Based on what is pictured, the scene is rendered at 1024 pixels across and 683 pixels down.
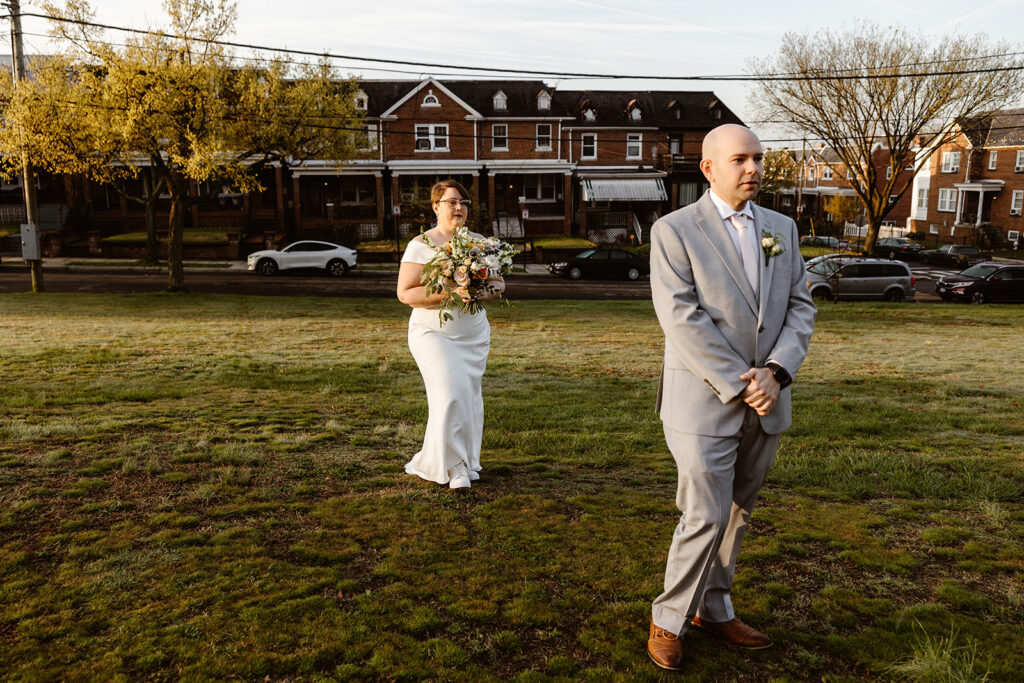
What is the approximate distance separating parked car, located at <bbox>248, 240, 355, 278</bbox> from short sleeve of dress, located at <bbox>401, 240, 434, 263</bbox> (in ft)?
84.7

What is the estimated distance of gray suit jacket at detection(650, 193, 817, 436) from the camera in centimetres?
334

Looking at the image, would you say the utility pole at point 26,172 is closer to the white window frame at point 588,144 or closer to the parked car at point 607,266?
the parked car at point 607,266

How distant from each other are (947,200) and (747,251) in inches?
2534

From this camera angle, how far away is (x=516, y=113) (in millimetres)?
45156

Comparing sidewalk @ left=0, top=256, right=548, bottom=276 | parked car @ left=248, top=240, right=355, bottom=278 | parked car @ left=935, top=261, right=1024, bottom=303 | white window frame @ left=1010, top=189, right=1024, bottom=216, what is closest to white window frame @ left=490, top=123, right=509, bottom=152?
sidewalk @ left=0, top=256, right=548, bottom=276

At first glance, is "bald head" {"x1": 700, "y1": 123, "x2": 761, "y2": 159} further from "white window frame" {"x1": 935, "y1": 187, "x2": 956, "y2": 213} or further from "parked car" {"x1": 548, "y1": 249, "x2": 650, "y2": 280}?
"white window frame" {"x1": 935, "y1": 187, "x2": 956, "y2": 213}

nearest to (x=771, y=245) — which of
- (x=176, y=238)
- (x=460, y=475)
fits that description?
(x=460, y=475)

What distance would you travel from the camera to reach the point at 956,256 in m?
43.7

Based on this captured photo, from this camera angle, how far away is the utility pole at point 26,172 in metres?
19.8

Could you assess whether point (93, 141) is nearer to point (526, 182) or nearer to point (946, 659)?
point (946, 659)

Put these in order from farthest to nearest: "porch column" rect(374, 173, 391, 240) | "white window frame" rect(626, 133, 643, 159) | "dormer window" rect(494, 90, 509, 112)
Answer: "white window frame" rect(626, 133, 643, 159) < "dormer window" rect(494, 90, 509, 112) < "porch column" rect(374, 173, 391, 240)

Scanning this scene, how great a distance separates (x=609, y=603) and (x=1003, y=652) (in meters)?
1.86

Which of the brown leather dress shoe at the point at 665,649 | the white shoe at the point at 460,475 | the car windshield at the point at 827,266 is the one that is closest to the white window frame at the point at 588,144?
the car windshield at the point at 827,266

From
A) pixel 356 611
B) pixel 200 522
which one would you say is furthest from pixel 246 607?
pixel 200 522
